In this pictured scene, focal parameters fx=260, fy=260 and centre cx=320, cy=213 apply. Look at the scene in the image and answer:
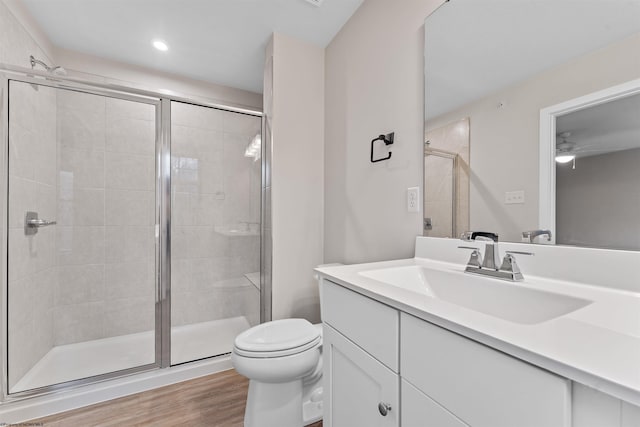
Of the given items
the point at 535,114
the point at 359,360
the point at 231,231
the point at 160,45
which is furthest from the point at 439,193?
the point at 160,45

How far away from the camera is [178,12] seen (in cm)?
163

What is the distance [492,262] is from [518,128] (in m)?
0.47

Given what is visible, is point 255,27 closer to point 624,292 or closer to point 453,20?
point 453,20

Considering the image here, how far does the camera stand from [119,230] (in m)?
2.00

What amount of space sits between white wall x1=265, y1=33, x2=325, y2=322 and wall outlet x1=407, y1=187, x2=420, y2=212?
2.75 ft

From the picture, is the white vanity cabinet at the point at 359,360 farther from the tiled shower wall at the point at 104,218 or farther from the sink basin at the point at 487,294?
the tiled shower wall at the point at 104,218

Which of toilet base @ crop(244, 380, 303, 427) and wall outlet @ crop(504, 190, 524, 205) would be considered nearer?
wall outlet @ crop(504, 190, 524, 205)

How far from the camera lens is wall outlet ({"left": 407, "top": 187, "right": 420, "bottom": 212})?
1.22m

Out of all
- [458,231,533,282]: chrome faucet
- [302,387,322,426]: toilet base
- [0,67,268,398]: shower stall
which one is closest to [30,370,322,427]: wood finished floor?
[302,387,322,426]: toilet base

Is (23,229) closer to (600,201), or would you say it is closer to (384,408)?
(384,408)

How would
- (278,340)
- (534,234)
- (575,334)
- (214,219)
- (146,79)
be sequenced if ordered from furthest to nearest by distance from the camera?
(146,79) → (214,219) → (278,340) → (534,234) → (575,334)

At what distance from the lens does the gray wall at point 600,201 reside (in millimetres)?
652

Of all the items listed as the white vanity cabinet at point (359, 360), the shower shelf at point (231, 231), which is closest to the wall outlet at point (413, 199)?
the white vanity cabinet at point (359, 360)

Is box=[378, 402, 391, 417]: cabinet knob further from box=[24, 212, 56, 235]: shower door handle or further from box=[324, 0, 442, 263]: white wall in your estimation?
box=[24, 212, 56, 235]: shower door handle
